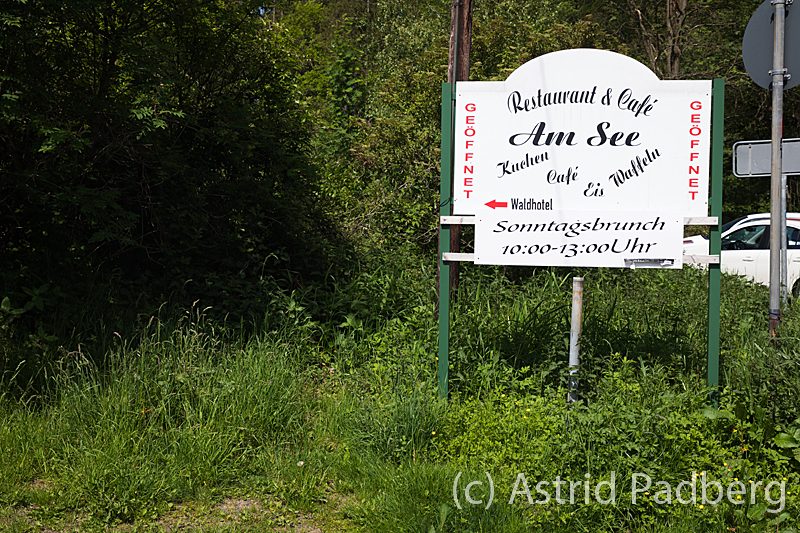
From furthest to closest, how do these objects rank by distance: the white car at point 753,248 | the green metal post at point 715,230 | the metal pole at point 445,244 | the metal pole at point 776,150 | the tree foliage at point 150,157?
the white car at point 753,248 < the tree foliage at point 150,157 < the metal pole at point 776,150 < the metal pole at point 445,244 < the green metal post at point 715,230

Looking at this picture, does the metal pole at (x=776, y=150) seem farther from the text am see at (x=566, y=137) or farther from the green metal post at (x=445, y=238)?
the green metal post at (x=445, y=238)

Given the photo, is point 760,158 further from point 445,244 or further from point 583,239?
point 445,244

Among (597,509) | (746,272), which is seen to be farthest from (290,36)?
(746,272)

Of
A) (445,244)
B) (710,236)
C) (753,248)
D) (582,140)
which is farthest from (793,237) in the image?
(445,244)

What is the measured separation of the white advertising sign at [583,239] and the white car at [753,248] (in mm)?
7303

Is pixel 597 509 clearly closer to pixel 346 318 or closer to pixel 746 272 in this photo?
pixel 346 318

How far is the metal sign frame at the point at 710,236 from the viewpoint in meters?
4.92

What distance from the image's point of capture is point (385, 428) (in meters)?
4.75

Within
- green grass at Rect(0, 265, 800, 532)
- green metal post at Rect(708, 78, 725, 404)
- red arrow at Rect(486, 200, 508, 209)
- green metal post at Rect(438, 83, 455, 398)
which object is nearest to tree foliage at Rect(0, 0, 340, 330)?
green grass at Rect(0, 265, 800, 532)

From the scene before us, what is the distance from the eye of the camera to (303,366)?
596cm

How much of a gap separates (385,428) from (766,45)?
3808mm

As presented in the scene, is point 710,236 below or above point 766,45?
below

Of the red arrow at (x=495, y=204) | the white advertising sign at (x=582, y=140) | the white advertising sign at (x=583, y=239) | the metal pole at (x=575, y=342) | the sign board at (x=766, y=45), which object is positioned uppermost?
the sign board at (x=766, y=45)

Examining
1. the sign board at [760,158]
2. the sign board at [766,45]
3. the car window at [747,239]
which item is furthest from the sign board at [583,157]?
the car window at [747,239]
